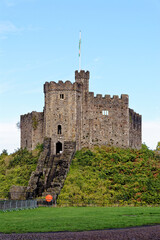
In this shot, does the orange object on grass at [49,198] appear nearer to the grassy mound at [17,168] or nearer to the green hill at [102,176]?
the green hill at [102,176]

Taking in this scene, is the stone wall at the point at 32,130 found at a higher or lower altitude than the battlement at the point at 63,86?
lower

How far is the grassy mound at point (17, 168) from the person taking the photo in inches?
2270

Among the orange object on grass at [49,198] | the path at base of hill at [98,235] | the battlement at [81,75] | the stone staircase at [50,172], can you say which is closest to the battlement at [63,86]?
the battlement at [81,75]

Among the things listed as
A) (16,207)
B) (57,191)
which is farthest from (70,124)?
(16,207)

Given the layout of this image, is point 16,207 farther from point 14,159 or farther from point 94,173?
point 14,159

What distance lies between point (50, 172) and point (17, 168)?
680 centimetres

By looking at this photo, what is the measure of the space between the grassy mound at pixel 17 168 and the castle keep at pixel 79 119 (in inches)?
80.3

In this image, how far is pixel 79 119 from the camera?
204 feet

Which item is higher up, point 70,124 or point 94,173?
point 70,124

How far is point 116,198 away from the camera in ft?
165

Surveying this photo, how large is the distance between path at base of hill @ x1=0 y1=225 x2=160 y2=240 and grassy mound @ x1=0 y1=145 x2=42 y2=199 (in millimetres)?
34425

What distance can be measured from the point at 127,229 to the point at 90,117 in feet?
135

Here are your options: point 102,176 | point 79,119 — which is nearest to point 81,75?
point 79,119

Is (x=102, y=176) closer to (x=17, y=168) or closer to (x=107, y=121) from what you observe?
(x=107, y=121)
